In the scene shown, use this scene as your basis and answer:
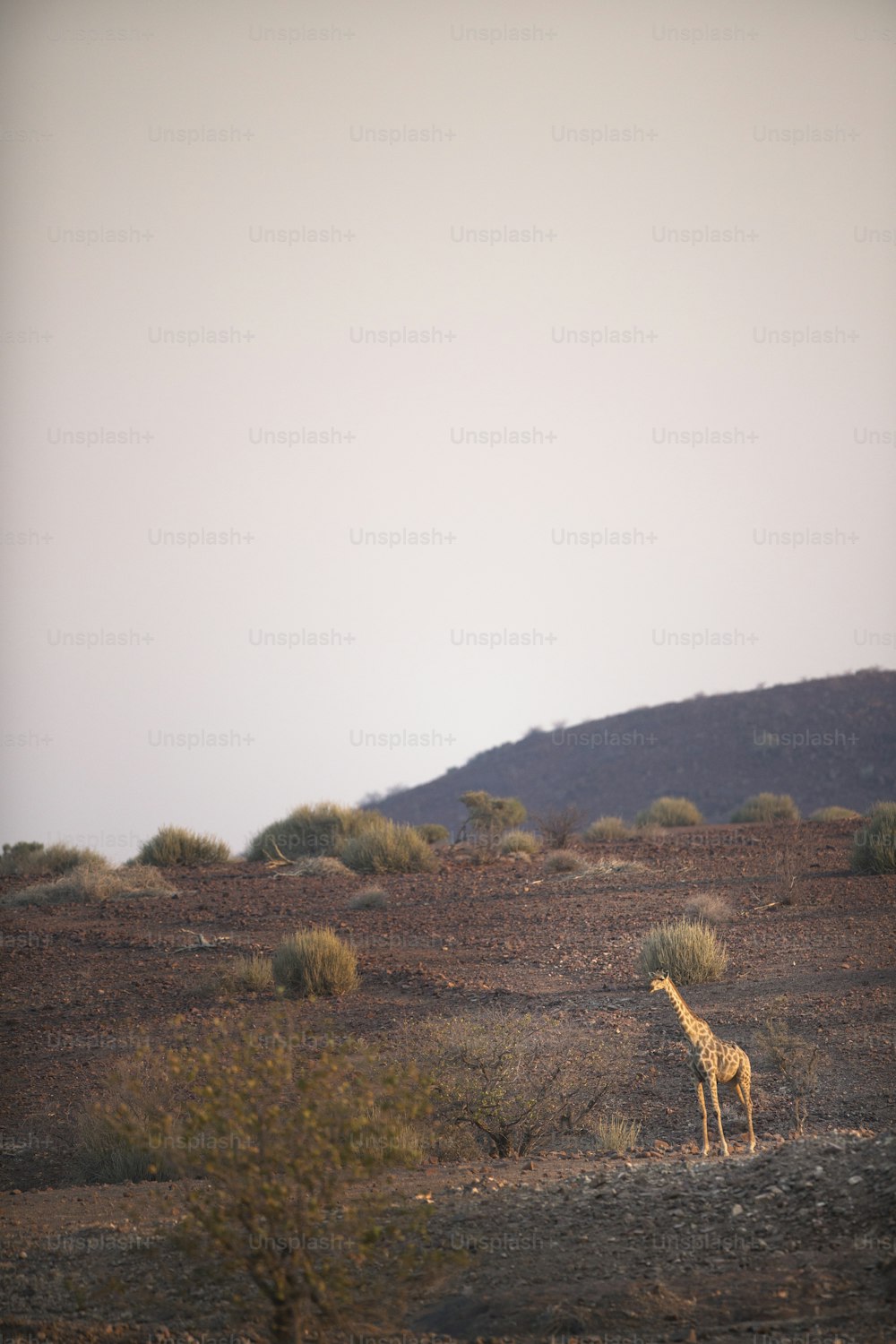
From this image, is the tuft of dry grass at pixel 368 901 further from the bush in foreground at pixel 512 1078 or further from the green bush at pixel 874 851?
the green bush at pixel 874 851

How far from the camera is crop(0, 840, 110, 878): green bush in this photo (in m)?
29.7

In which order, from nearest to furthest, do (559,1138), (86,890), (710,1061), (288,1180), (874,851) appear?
(288,1180) < (710,1061) < (559,1138) < (874,851) < (86,890)

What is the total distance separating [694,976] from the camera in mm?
15508

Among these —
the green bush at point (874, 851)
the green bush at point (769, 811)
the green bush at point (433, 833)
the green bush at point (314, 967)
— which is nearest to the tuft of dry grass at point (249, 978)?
the green bush at point (314, 967)

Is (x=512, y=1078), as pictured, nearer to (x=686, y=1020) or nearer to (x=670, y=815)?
(x=686, y=1020)

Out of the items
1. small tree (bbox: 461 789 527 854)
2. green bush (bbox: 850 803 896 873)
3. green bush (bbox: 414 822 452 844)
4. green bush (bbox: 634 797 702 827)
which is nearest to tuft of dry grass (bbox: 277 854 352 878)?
small tree (bbox: 461 789 527 854)

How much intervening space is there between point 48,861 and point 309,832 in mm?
6906

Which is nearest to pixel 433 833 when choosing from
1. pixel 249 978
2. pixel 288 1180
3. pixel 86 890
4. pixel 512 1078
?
pixel 86 890

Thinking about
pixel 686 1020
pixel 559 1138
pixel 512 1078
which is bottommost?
pixel 559 1138

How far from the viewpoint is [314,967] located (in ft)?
52.4

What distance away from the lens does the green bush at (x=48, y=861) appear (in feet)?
97.5

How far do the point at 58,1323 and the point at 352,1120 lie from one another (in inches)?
89.8

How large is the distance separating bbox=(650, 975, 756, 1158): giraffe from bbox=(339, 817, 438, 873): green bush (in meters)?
18.6

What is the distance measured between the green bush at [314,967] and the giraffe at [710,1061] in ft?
24.7
